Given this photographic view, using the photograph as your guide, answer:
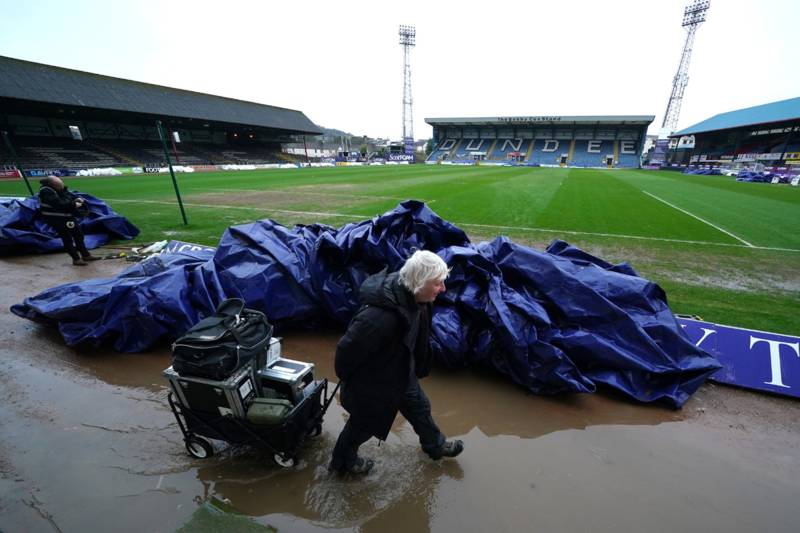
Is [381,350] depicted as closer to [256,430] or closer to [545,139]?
[256,430]

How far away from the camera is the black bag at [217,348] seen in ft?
6.94

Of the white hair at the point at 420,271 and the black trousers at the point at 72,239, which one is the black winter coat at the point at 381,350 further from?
the black trousers at the point at 72,239

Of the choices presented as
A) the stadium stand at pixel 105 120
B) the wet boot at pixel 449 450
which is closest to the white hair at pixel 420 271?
the wet boot at pixel 449 450

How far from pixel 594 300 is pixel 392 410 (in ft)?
7.47

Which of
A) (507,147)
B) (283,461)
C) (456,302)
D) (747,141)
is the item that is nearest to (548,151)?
(507,147)

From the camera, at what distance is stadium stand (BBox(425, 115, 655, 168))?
55469mm

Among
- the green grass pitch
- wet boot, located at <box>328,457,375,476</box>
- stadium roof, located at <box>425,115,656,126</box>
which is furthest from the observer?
stadium roof, located at <box>425,115,656,126</box>

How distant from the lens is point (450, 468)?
8.02ft

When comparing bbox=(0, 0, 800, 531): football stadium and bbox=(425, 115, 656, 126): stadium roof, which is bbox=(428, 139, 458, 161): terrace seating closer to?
bbox=(425, 115, 656, 126): stadium roof

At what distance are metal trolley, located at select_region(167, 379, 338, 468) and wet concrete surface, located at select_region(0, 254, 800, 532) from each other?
0.43ft

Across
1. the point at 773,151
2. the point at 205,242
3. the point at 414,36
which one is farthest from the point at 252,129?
the point at 773,151

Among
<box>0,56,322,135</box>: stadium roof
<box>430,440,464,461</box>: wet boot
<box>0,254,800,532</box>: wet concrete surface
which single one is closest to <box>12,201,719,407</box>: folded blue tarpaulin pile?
<box>0,254,800,532</box>: wet concrete surface

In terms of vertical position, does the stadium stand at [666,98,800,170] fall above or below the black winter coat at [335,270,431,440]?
above

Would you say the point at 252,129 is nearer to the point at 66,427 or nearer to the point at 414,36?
the point at 414,36
